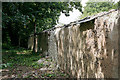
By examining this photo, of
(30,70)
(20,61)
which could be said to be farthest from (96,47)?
(20,61)

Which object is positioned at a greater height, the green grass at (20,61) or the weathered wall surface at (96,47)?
the weathered wall surface at (96,47)

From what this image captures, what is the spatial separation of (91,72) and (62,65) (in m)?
2.22

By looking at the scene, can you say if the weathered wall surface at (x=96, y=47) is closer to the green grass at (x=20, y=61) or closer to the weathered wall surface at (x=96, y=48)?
the weathered wall surface at (x=96, y=48)

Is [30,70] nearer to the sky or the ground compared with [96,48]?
nearer to the ground

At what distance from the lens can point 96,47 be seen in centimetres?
250

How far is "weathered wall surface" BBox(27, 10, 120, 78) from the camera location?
1985mm

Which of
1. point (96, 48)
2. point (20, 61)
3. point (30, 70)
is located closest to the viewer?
point (96, 48)

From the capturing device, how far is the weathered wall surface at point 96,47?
1.99 m

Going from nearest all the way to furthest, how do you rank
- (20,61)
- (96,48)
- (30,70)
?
(96,48) → (30,70) → (20,61)

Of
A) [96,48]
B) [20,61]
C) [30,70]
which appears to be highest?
[96,48]

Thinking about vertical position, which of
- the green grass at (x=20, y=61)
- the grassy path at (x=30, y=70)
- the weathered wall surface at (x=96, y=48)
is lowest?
the grassy path at (x=30, y=70)

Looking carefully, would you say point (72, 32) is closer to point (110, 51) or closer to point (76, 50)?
point (76, 50)

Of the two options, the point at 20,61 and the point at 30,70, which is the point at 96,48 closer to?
the point at 30,70

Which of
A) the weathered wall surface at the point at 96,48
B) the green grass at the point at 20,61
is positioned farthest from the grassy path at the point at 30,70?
the weathered wall surface at the point at 96,48
